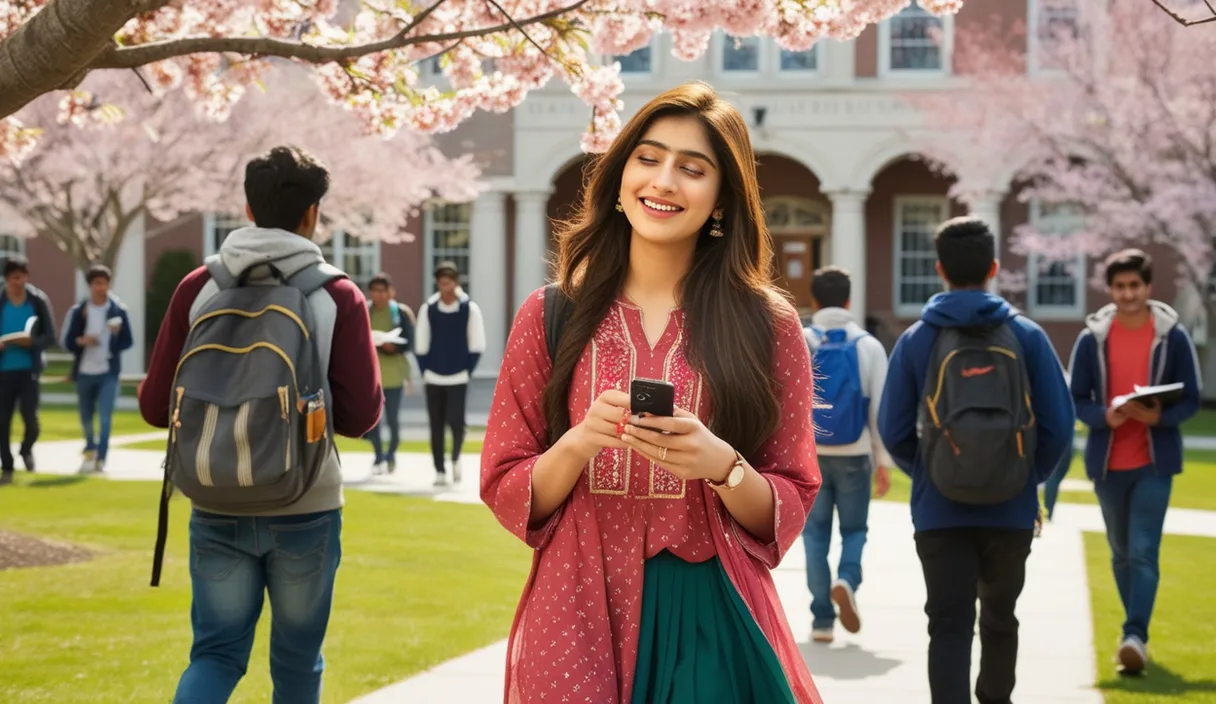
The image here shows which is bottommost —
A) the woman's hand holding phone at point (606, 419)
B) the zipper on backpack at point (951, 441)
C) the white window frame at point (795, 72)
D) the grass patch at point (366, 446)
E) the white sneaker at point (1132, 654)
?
the grass patch at point (366, 446)

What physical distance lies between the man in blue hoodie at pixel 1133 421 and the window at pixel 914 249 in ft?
78.1

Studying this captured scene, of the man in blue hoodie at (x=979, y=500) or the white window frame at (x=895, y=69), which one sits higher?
the white window frame at (x=895, y=69)

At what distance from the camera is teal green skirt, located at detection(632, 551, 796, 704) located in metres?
2.96

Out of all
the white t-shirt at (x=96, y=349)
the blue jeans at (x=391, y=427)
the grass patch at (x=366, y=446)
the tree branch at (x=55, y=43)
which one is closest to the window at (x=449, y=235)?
the grass patch at (x=366, y=446)

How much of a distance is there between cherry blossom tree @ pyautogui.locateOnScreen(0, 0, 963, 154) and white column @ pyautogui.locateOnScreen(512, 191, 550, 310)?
2094 centimetres

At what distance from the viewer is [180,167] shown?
83.4 feet

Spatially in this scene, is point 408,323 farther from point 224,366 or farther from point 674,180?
point 674,180

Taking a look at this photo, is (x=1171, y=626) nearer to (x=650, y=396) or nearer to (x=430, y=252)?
(x=650, y=396)

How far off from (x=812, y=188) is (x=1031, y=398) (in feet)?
85.9

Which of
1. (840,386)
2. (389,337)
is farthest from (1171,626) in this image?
(389,337)

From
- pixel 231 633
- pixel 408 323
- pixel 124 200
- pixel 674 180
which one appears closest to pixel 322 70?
pixel 231 633

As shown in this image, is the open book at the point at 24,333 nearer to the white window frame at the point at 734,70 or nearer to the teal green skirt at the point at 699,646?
the teal green skirt at the point at 699,646

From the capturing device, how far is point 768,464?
3162 millimetres

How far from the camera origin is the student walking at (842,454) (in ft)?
25.2
